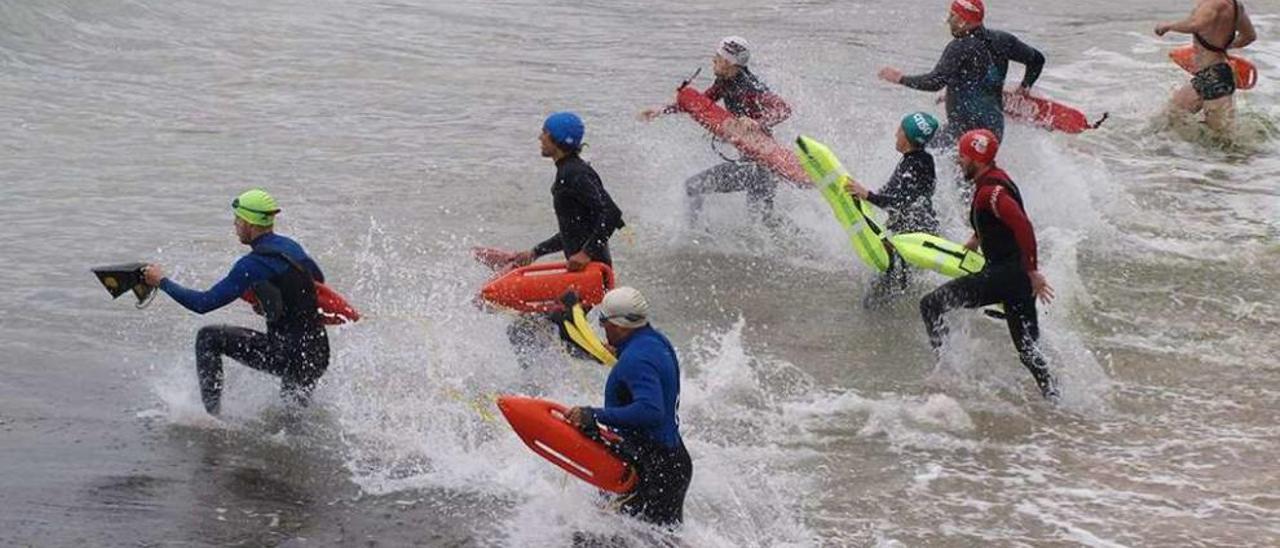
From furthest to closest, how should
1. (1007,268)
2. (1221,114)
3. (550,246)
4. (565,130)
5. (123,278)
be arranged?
1. (1221,114)
2. (550,246)
3. (1007,268)
4. (565,130)
5. (123,278)

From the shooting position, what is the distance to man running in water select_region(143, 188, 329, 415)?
8.65 m

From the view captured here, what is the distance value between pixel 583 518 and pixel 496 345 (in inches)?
97.9

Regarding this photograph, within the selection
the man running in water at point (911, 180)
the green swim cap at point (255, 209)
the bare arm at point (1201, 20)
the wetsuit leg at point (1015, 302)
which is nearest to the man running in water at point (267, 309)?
the green swim cap at point (255, 209)

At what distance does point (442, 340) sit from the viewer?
33.9 feet

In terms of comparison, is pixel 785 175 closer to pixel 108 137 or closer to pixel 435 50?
pixel 108 137

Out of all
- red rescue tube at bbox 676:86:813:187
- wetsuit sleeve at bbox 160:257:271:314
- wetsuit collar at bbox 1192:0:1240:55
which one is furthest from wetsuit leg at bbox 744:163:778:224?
wetsuit collar at bbox 1192:0:1240:55

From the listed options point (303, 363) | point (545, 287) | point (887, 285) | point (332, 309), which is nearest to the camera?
point (303, 363)

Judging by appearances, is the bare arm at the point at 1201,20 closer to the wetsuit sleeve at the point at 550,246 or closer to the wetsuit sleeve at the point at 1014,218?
the wetsuit sleeve at the point at 1014,218

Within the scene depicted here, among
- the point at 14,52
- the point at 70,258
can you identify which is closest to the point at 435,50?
the point at 14,52

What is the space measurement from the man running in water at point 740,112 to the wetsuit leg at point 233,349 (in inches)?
184

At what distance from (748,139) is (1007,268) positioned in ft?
11.0

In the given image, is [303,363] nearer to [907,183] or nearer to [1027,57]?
[907,183]

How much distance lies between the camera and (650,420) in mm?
7121

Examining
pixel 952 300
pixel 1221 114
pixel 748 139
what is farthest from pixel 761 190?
pixel 1221 114
